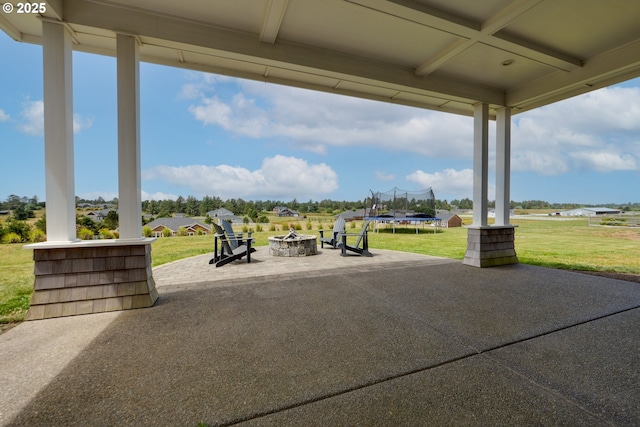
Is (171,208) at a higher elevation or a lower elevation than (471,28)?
lower

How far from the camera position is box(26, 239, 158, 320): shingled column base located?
2.78m

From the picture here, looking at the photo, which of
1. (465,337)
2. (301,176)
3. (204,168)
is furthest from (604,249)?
(301,176)

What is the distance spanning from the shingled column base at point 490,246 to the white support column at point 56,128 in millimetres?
6174

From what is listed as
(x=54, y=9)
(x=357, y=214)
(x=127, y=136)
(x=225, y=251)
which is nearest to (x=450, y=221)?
(x=357, y=214)

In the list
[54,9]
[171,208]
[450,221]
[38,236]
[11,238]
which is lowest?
[450,221]

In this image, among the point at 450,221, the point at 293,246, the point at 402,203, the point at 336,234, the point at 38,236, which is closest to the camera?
the point at 38,236

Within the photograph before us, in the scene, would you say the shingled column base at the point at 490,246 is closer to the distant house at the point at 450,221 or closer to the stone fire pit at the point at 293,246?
the stone fire pit at the point at 293,246

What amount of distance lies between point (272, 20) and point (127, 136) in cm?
213

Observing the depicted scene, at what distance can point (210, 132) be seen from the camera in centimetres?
1719

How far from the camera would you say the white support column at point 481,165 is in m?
5.16

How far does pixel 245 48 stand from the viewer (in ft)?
11.1

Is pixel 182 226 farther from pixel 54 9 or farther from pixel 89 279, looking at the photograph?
pixel 54 9

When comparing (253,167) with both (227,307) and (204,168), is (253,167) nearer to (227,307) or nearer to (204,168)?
(204,168)

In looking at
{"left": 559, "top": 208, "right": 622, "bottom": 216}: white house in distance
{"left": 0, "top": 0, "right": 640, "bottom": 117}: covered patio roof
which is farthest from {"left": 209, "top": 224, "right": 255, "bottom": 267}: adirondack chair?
{"left": 559, "top": 208, "right": 622, "bottom": 216}: white house in distance
